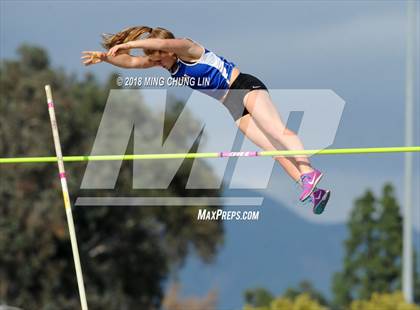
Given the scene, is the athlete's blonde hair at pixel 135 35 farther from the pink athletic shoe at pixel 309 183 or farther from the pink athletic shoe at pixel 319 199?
the pink athletic shoe at pixel 319 199

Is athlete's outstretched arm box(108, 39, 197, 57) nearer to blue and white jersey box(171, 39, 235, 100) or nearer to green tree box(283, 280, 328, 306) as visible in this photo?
blue and white jersey box(171, 39, 235, 100)

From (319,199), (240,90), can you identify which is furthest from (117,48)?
(319,199)

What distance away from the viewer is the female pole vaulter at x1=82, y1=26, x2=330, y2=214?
12.6 m

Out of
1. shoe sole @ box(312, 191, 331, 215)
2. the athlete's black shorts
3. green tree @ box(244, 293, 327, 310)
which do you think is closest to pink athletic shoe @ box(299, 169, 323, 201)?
shoe sole @ box(312, 191, 331, 215)

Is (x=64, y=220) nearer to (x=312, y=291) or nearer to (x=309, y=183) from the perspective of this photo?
(x=312, y=291)

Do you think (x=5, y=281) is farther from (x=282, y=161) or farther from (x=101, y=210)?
(x=282, y=161)

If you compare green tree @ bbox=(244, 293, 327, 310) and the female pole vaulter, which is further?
green tree @ bbox=(244, 293, 327, 310)

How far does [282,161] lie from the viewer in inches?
512

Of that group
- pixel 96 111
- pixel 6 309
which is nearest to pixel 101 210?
pixel 96 111

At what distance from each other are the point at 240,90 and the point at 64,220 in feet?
86.4

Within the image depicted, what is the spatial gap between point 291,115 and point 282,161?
85.4 inches

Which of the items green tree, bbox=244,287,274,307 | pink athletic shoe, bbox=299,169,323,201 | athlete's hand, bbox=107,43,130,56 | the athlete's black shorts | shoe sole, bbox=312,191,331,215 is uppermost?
athlete's hand, bbox=107,43,130,56

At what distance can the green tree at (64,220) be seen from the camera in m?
38.8

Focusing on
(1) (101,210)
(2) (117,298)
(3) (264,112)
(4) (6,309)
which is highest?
(3) (264,112)
